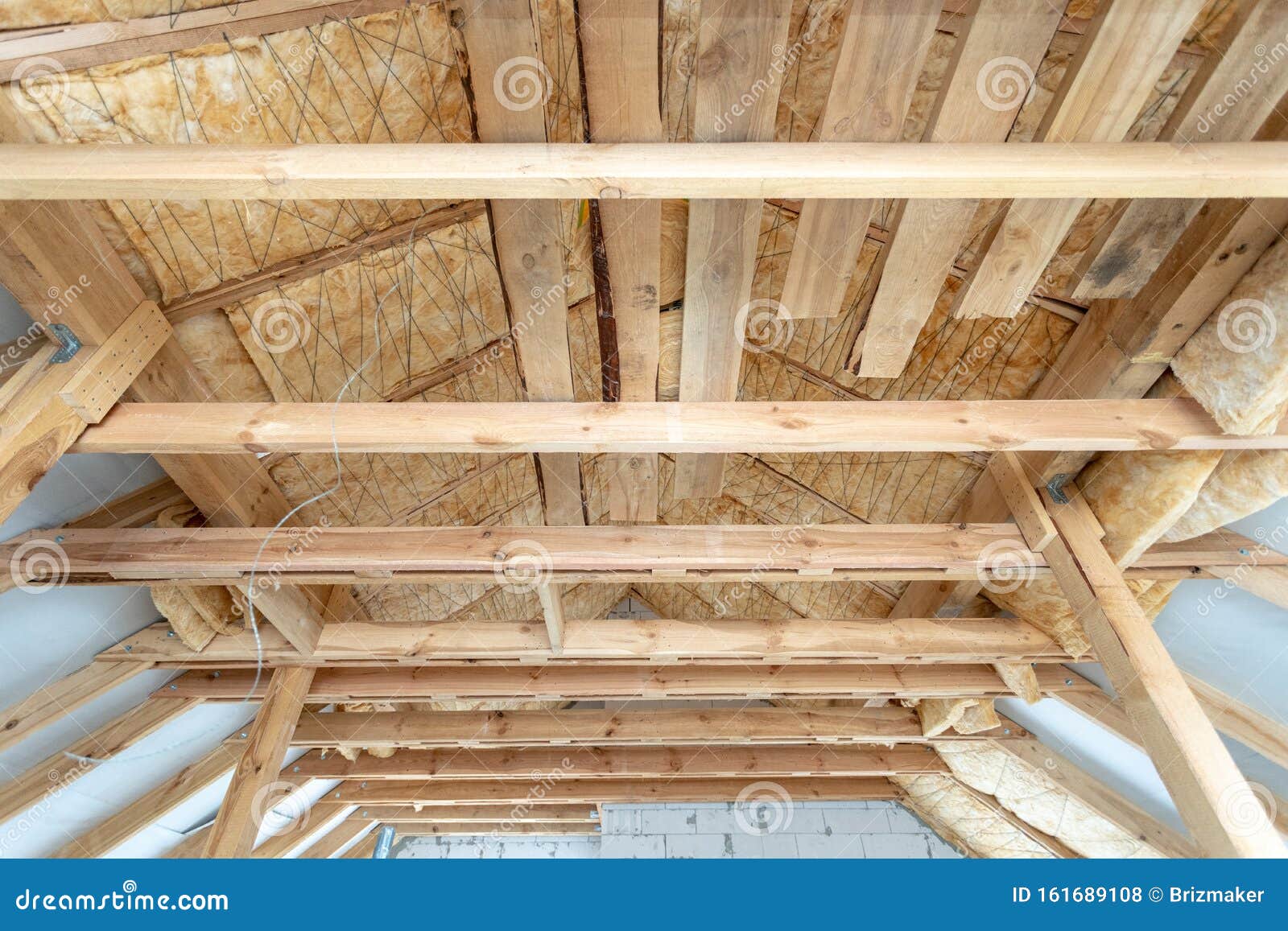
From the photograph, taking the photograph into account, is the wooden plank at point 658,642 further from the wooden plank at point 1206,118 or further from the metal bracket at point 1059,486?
the wooden plank at point 1206,118

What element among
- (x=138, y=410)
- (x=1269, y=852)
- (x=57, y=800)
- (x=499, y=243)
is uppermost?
(x=499, y=243)

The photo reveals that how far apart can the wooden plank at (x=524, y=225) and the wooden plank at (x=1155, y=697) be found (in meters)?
1.92

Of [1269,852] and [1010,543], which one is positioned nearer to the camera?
[1269,852]

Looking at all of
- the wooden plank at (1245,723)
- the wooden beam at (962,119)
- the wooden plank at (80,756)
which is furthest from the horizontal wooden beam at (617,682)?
the wooden beam at (962,119)

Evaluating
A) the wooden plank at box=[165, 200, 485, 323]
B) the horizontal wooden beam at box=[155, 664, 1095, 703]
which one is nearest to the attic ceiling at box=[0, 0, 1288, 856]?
the wooden plank at box=[165, 200, 485, 323]

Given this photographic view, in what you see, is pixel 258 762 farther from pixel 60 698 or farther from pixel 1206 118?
pixel 1206 118

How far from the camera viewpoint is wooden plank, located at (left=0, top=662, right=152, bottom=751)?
108 inches

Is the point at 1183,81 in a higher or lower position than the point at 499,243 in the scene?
higher

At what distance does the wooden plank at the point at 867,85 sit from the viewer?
1.48 meters

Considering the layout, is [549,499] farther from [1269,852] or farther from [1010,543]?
[1269,852]

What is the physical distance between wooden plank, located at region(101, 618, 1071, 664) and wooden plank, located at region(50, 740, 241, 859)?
3.97 feet

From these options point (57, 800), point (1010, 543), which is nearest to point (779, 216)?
point (1010, 543)

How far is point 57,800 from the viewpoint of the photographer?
3.37m

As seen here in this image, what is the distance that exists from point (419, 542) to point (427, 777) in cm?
350
